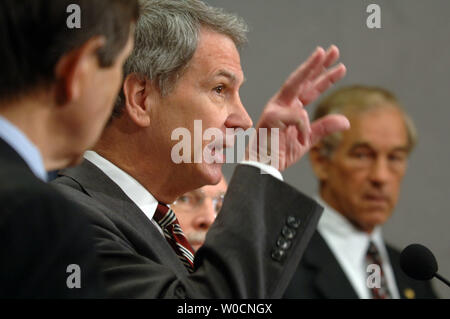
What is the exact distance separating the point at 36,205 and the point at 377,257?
8.27ft

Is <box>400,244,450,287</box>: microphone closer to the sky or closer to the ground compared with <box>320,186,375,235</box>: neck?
closer to the sky

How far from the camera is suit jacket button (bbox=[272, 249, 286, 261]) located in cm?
135

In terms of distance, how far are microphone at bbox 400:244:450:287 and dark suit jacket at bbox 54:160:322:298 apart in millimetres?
270

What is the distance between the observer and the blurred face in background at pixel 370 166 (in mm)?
3219

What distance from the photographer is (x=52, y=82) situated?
1016 millimetres

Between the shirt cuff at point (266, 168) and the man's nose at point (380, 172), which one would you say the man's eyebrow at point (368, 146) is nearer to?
the man's nose at point (380, 172)

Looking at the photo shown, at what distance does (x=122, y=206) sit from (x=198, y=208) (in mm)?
1130

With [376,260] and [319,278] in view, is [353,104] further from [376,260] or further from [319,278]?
[319,278]

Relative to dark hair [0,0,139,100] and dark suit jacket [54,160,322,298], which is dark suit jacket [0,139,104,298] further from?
dark suit jacket [54,160,322,298]

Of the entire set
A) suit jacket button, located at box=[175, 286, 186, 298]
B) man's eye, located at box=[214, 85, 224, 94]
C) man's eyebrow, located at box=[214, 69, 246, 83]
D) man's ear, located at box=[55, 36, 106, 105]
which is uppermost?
man's ear, located at box=[55, 36, 106, 105]

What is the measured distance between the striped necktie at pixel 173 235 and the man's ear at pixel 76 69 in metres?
0.70
